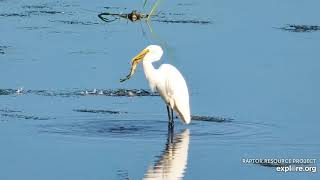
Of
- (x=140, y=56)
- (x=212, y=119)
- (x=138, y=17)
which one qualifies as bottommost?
(x=212, y=119)

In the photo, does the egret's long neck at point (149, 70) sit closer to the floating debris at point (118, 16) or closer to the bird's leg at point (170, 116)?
the bird's leg at point (170, 116)

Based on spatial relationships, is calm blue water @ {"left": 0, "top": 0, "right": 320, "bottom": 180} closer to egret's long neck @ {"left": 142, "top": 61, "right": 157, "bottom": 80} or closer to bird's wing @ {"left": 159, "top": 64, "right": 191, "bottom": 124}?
bird's wing @ {"left": 159, "top": 64, "right": 191, "bottom": 124}

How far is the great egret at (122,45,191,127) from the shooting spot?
13742 mm

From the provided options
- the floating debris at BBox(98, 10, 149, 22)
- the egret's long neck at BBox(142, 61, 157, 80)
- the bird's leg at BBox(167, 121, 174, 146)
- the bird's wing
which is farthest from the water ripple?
the floating debris at BBox(98, 10, 149, 22)

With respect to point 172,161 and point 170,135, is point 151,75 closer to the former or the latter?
point 170,135

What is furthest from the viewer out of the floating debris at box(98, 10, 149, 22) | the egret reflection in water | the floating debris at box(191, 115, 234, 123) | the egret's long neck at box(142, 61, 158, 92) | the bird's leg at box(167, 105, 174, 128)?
the floating debris at box(98, 10, 149, 22)

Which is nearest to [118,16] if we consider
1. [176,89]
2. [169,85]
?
[169,85]

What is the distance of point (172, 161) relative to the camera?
452 inches

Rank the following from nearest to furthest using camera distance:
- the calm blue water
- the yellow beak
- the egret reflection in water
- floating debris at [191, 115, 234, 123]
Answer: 1. the egret reflection in water
2. the calm blue water
3. floating debris at [191, 115, 234, 123]
4. the yellow beak

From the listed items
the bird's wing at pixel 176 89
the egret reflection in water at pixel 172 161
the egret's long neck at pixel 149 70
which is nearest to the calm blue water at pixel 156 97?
the egret reflection in water at pixel 172 161

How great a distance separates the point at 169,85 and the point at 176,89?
132 millimetres

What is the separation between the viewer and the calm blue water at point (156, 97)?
11531mm

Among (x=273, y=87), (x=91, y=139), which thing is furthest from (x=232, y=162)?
(x=273, y=87)

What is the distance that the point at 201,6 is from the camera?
2272cm
